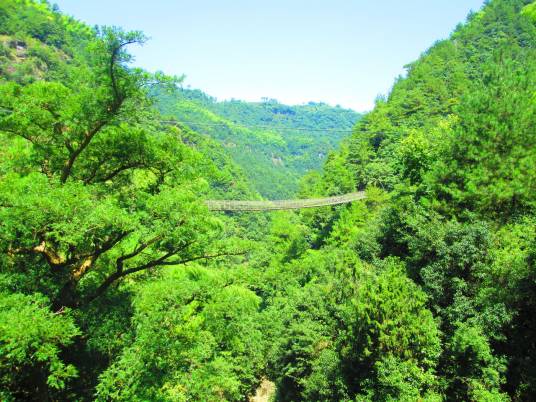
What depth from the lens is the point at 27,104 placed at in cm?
542

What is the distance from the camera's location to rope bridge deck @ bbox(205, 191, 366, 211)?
20.8 meters

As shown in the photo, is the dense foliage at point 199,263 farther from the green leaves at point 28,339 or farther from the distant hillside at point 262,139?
the distant hillside at point 262,139

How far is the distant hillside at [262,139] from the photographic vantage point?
107 m

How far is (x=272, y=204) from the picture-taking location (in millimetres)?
23703

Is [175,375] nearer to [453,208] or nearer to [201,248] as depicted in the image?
[201,248]

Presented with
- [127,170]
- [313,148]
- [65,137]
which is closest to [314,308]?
[127,170]

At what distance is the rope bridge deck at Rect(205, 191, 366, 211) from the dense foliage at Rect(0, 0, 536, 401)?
24.0ft

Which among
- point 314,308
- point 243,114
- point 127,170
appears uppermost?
point 243,114

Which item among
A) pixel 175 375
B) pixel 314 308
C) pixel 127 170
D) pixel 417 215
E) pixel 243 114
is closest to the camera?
pixel 175 375

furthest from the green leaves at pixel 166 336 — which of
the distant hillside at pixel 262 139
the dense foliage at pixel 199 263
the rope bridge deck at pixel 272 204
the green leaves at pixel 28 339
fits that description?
the distant hillside at pixel 262 139

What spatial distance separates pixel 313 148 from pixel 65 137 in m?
159

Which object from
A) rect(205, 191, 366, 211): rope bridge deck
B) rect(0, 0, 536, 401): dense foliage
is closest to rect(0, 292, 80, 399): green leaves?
rect(0, 0, 536, 401): dense foliage

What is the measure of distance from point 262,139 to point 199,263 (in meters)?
146

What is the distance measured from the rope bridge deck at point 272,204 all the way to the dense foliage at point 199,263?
288 inches
